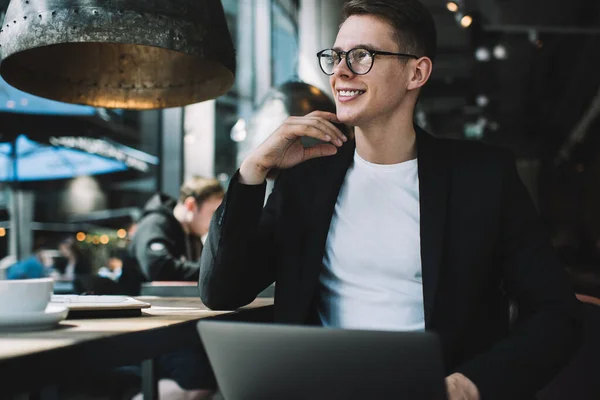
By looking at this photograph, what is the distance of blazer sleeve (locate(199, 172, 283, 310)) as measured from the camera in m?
1.57

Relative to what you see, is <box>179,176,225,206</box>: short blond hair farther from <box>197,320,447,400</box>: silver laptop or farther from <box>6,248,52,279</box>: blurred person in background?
<box>197,320,447,400</box>: silver laptop

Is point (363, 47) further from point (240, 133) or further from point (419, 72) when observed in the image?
point (240, 133)

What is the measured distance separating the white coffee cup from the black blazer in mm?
477

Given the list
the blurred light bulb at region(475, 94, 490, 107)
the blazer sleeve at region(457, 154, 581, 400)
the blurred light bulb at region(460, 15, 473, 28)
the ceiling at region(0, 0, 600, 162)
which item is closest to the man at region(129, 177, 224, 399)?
the blazer sleeve at region(457, 154, 581, 400)

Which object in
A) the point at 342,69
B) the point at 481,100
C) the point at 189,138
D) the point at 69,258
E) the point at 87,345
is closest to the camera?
the point at 87,345

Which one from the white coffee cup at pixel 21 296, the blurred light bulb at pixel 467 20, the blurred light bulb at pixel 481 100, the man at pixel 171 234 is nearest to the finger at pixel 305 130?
the white coffee cup at pixel 21 296

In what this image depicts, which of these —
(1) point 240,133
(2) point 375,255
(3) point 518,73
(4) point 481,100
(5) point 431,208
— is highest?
(3) point 518,73

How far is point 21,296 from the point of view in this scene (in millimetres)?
1160

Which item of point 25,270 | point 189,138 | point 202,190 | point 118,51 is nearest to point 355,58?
point 118,51

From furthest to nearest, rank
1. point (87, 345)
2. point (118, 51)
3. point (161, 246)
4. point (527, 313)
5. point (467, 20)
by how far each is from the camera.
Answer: point (467, 20), point (161, 246), point (118, 51), point (527, 313), point (87, 345)

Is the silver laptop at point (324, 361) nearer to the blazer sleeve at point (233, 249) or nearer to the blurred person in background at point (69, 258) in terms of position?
the blazer sleeve at point (233, 249)

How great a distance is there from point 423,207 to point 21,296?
87 cm

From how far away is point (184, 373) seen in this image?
2.70m

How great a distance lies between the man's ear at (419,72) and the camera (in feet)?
5.50
